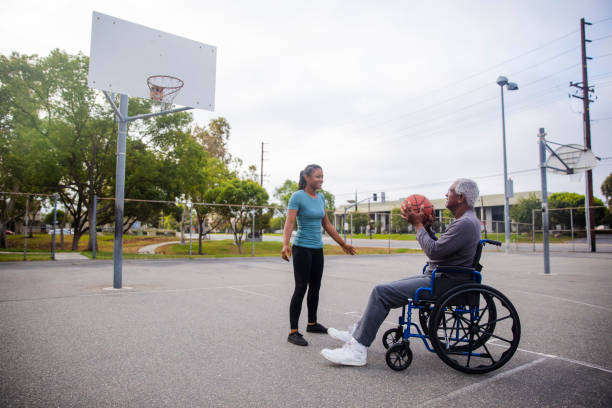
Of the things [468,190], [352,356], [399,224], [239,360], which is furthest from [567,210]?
[239,360]

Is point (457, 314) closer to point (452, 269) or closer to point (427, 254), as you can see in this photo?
point (452, 269)

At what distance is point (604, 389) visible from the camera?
9.25 ft

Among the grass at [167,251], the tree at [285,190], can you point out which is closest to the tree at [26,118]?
the grass at [167,251]

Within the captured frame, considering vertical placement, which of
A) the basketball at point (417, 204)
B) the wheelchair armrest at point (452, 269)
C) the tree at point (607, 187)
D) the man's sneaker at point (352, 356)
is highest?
the tree at point (607, 187)

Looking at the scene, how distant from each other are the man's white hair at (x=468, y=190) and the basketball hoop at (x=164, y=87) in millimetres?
6933

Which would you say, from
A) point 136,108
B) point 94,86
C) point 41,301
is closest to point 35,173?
point 136,108

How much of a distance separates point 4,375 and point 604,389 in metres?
4.51

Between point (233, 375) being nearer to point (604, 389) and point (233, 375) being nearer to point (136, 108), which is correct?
point (604, 389)

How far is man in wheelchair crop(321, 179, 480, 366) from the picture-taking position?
3180mm

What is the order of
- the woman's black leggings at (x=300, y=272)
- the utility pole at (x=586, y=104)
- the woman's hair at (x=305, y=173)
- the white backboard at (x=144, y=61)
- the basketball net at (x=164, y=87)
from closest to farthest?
1. the woman's black leggings at (x=300, y=272)
2. the woman's hair at (x=305, y=173)
3. the white backboard at (x=144, y=61)
4. the basketball net at (x=164, y=87)
5. the utility pole at (x=586, y=104)

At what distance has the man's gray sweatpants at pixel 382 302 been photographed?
321 centimetres

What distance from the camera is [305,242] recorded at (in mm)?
4137

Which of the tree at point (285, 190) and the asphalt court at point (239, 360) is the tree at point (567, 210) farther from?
the asphalt court at point (239, 360)

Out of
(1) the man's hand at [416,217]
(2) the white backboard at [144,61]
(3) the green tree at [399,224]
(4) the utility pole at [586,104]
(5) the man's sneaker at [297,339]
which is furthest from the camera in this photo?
(3) the green tree at [399,224]
